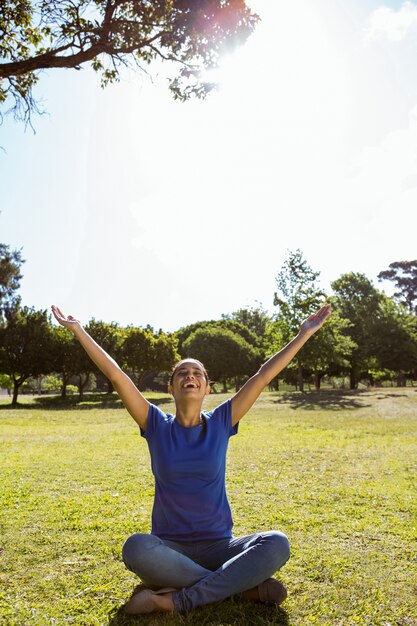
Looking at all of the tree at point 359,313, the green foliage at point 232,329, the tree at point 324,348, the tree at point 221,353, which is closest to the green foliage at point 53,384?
the green foliage at point 232,329

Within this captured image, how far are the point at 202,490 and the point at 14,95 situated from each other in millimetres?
9015

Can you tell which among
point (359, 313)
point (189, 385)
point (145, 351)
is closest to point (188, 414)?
point (189, 385)

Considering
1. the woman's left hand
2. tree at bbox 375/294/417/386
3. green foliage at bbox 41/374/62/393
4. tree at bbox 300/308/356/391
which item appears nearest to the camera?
the woman's left hand

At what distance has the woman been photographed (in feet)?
11.1

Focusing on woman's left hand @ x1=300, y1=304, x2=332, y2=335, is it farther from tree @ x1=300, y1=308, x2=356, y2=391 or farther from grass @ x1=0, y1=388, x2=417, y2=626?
tree @ x1=300, y1=308, x2=356, y2=391

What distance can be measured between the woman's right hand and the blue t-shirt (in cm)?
120

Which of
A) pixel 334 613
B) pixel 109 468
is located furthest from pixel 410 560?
pixel 109 468

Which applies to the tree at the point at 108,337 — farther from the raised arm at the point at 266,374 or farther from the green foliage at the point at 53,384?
the green foliage at the point at 53,384

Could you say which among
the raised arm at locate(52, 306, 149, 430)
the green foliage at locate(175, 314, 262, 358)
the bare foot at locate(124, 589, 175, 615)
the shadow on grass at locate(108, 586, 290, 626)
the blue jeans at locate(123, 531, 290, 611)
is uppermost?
the green foliage at locate(175, 314, 262, 358)

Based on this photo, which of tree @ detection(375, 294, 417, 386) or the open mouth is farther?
tree @ detection(375, 294, 417, 386)

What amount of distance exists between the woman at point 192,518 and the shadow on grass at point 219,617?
0.25 feet

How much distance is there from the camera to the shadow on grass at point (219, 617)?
10.8 feet

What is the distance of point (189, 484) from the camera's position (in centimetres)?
368

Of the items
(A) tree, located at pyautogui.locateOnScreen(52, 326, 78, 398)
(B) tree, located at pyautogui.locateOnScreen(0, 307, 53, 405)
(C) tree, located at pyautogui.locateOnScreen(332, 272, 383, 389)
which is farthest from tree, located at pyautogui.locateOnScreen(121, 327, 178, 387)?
(C) tree, located at pyautogui.locateOnScreen(332, 272, 383, 389)
